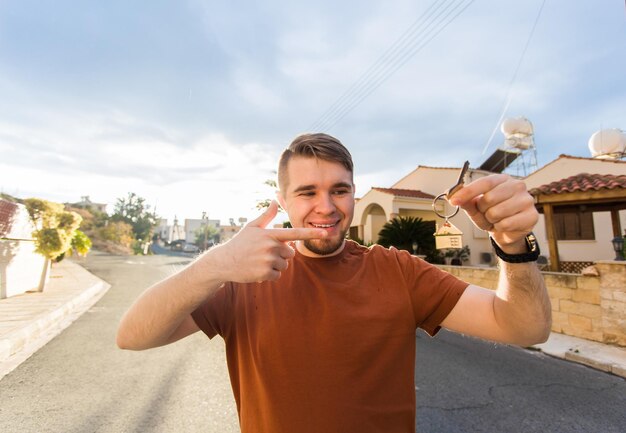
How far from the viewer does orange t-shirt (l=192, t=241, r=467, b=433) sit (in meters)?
1.29

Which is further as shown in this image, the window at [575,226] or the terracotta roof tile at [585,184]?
the window at [575,226]

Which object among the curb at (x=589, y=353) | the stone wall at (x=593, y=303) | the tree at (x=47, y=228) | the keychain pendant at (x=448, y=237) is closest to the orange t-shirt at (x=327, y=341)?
the keychain pendant at (x=448, y=237)

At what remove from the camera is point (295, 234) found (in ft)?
3.91

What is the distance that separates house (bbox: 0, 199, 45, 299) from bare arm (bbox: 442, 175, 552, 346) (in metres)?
12.5

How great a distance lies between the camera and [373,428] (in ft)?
4.19

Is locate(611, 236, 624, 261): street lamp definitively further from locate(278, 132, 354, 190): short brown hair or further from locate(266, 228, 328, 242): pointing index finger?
locate(266, 228, 328, 242): pointing index finger

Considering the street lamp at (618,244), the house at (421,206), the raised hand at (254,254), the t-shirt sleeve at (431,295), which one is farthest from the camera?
the house at (421,206)

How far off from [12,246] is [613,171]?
71.3 feet

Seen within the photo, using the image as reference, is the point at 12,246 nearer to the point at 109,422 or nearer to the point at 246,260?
the point at 109,422

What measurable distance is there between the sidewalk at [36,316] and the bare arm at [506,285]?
609cm

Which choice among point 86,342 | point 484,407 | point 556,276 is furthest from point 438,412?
point 86,342

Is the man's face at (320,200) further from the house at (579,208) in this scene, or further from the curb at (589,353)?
the house at (579,208)

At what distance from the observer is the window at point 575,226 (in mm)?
13539

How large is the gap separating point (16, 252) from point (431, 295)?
43.0 ft
